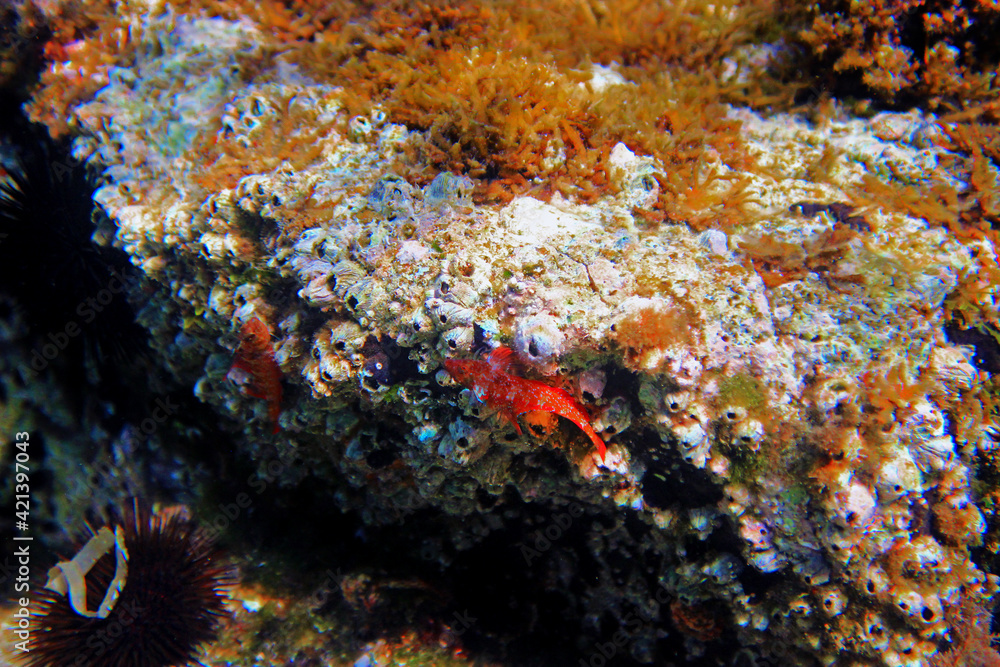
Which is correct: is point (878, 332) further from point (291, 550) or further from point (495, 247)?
point (291, 550)

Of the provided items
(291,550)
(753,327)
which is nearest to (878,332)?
(753,327)

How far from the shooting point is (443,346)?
7.95ft

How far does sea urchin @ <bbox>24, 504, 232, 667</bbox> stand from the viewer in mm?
3312

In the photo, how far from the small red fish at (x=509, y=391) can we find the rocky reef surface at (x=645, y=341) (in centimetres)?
7

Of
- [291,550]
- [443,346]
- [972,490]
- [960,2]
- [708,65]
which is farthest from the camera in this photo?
[291,550]

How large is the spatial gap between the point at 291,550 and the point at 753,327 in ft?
12.5

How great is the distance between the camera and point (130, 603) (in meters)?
3.37

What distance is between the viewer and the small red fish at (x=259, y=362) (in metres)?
2.88

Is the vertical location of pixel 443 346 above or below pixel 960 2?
below
